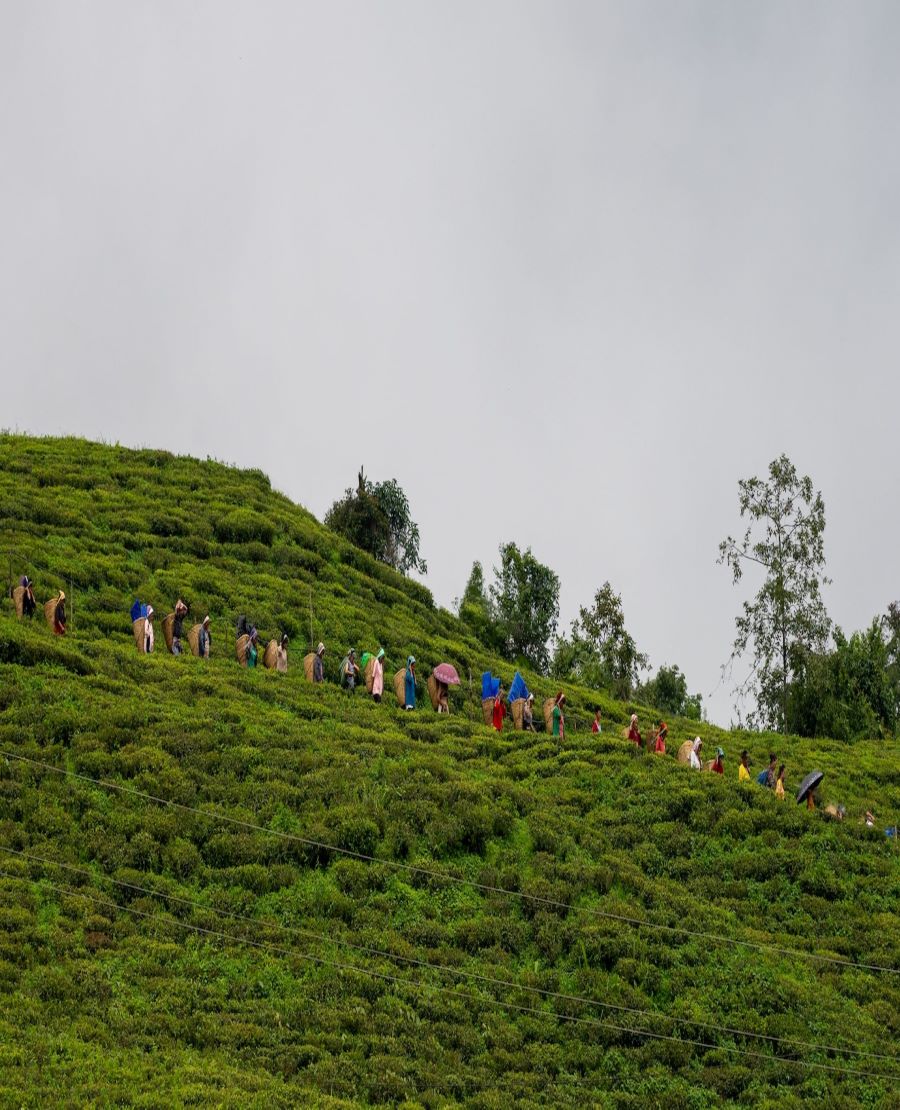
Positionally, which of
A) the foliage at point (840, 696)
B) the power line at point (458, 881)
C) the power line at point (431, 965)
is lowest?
the power line at point (431, 965)

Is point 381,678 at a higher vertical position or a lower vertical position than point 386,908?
higher

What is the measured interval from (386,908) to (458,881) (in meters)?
2.02

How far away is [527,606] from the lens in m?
65.1

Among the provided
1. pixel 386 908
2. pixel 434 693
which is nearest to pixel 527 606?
pixel 434 693

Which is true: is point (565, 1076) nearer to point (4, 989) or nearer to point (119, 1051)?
point (119, 1051)

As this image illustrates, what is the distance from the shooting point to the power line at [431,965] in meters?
21.5

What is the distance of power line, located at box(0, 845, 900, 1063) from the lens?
21500mm

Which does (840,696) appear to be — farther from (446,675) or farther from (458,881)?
(458,881)

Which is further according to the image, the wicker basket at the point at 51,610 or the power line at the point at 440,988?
the wicker basket at the point at 51,610

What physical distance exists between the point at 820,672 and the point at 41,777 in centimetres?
3727

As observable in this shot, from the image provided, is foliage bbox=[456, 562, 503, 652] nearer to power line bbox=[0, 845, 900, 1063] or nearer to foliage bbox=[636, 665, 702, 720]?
foliage bbox=[636, 665, 702, 720]

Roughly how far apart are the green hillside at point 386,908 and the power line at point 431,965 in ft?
0.18

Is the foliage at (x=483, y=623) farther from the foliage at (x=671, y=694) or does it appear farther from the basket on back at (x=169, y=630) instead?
the basket on back at (x=169, y=630)

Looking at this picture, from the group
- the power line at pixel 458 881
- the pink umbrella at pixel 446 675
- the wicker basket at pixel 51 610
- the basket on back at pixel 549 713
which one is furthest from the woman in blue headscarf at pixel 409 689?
the power line at pixel 458 881
